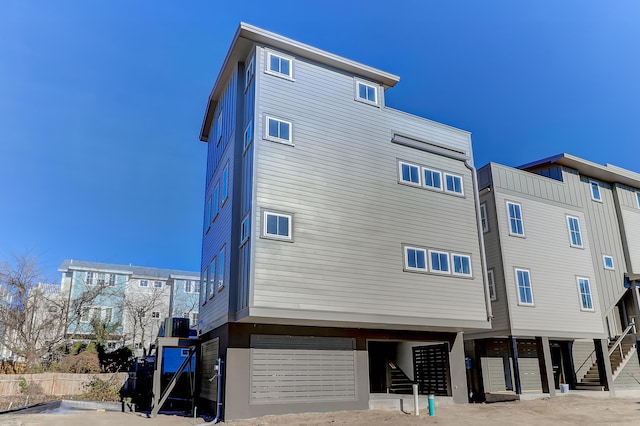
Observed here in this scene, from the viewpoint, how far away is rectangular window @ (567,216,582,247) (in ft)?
66.4

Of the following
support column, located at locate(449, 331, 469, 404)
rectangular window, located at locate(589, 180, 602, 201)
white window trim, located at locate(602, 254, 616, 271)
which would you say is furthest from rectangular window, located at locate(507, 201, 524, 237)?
rectangular window, located at locate(589, 180, 602, 201)

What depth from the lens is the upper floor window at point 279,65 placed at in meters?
14.2

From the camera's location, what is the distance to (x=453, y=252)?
15.5 metres

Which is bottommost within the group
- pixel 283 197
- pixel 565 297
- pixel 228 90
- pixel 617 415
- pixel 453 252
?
pixel 617 415

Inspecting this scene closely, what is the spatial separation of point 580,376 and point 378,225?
13.4 meters

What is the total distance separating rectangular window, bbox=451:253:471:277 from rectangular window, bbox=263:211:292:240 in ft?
20.2

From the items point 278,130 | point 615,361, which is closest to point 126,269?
point 278,130

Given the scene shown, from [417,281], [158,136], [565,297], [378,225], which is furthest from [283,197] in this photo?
[158,136]

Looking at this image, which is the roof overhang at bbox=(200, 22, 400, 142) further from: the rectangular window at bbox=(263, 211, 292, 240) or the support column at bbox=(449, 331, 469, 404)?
the support column at bbox=(449, 331, 469, 404)

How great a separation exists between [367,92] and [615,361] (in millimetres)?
16502

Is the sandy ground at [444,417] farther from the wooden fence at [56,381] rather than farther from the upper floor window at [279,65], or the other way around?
the upper floor window at [279,65]

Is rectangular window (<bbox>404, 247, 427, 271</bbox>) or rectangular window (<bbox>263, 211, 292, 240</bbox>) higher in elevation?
rectangular window (<bbox>263, 211, 292, 240</bbox>)

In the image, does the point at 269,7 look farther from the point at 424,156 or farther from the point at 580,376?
the point at 580,376

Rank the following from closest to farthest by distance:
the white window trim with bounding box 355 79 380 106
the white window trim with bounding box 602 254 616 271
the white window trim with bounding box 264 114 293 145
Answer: the white window trim with bounding box 264 114 293 145 → the white window trim with bounding box 355 79 380 106 → the white window trim with bounding box 602 254 616 271
